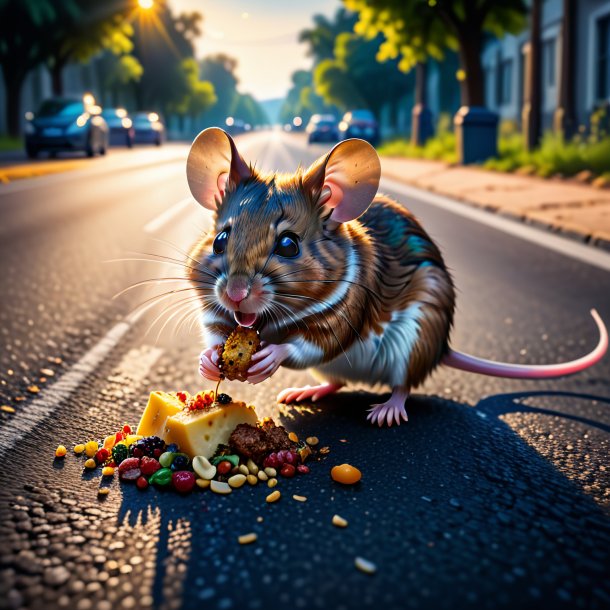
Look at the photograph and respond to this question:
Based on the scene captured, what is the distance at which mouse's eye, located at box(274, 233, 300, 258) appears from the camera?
8.54 ft

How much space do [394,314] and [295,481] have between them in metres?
0.81

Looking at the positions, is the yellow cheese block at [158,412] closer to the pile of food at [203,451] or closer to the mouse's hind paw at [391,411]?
the pile of food at [203,451]

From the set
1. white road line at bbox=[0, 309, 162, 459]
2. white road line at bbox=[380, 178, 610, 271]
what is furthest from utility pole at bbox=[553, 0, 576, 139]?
white road line at bbox=[0, 309, 162, 459]

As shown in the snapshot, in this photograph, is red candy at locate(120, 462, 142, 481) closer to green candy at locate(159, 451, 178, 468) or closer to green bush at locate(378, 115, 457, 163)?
green candy at locate(159, 451, 178, 468)

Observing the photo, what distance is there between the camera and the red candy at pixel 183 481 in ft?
8.47

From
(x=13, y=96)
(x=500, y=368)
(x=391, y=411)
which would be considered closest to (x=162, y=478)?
(x=391, y=411)

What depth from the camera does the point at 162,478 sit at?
8.61 ft

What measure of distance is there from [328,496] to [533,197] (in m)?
11.4

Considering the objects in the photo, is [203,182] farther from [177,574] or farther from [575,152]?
[575,152]

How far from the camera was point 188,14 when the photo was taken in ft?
255

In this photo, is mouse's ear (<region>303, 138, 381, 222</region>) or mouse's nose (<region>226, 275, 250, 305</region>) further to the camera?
mouse's ear (<region>303, 138, 381, 222</region>)

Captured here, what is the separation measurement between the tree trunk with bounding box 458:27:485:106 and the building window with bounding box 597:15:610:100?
598cm

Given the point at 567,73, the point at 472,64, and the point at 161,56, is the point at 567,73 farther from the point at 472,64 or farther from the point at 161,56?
the point at 161,56

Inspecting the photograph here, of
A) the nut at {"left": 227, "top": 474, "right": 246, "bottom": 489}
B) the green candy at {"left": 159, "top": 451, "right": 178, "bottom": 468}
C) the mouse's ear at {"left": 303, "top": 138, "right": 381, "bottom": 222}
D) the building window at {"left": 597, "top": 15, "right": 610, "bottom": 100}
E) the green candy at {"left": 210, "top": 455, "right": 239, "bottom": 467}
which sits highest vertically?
the building window at {"left": 597, "top": 15, "right": 610, "bottom": 100}
